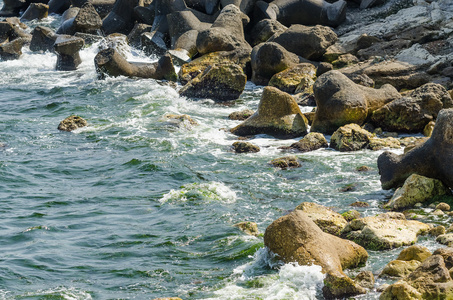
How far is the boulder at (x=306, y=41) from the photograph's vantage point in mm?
24406

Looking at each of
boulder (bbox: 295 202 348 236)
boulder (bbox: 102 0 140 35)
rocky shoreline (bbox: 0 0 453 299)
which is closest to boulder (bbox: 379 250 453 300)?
rocky shoreline (bbox: 0 0 453 299)

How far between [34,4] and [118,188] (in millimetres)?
27561

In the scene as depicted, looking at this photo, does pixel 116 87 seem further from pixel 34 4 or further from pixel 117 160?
pixel 34 4

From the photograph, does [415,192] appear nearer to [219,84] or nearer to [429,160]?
[429,160]

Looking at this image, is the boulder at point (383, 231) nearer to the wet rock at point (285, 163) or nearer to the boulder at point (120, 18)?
the wet rock at point (285, 163)

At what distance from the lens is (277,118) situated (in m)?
17.6

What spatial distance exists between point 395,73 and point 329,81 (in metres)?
4.49

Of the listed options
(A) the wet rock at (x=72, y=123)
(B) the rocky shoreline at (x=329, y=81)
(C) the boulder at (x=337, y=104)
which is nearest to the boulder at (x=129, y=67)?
(B) the rocky shoreline at (x=329, y=81)

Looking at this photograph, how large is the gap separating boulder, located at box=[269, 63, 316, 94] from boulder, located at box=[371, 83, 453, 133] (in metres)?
4.44

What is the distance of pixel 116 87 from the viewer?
942 inches

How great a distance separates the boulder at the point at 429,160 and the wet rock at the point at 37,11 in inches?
1185

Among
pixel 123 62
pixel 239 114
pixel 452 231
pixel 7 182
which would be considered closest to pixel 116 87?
pixel 123 62

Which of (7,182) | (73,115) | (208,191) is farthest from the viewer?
(73,115)

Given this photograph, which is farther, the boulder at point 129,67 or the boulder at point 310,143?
the boulder at point 129,67
